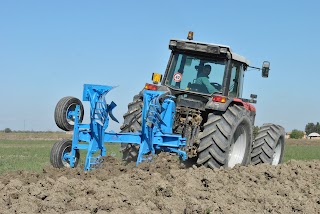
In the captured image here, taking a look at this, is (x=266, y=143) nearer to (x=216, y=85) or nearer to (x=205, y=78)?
(x=216, y=85)

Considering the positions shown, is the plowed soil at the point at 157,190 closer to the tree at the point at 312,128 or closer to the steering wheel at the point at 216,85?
the steering wheel at the point at 216,85

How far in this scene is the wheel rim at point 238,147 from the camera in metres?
9.73

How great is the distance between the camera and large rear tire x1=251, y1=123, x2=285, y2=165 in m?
10.7

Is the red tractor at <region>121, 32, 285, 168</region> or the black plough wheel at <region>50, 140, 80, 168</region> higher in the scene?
the red tractor at <region>121, 32, 285, 168</region>

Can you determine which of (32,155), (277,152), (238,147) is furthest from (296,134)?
(238,147)

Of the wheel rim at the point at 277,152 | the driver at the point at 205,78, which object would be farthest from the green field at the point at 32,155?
the wheel rim at the point at 277,152

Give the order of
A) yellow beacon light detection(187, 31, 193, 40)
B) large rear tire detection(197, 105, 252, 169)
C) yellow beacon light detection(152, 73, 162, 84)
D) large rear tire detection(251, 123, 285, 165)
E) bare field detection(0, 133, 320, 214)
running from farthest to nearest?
large rear tire detection(251, 123, 285, 165) → yellow beacon light detection(187, 31, 193, 40) → yellow beacon light detection(152, 73, 162, 84) → large rear tire detection(197, 105, 252, 169) → bare field detection(0, 133, 320, 214)

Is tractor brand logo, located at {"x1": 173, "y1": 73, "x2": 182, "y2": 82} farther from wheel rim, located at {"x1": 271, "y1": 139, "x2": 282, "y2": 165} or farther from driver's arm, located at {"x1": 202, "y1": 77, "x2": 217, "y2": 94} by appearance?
wheel rim, located at {"x1": 271, "y1": 139, "x2": 282, "y2": 165}

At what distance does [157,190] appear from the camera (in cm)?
620

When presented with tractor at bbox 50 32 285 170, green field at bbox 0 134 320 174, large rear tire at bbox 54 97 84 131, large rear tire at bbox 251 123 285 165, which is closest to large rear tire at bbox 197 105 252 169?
tractor at bbox 50 32 285 170

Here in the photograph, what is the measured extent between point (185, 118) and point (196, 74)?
908 millimetres

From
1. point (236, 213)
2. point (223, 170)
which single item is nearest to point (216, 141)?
point (223, 170)

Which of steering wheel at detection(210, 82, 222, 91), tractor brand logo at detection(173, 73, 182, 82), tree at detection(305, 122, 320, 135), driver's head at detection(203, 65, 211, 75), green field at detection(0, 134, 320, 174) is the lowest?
tree at detection(305, 122, 320, 135)

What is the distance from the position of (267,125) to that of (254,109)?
84 centimetres
